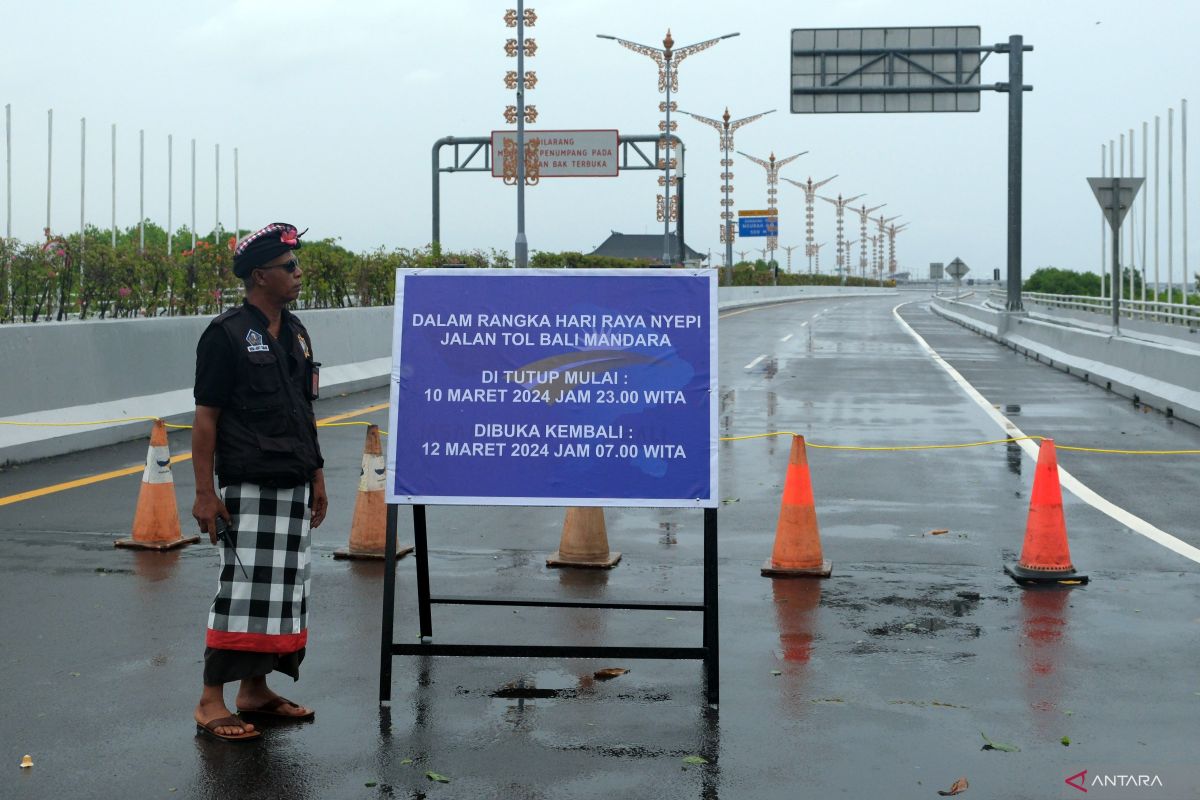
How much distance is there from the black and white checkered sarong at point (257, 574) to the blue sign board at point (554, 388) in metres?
0.62

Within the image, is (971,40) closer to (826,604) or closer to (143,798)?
(826,604)

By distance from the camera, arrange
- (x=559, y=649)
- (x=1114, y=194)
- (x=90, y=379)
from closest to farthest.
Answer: (x=559, y=649)
(x=90, y=379)
(x=1114, y=194)

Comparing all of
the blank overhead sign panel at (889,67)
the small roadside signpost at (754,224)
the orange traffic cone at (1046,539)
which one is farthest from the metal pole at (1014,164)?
the small roadside signpost at (754,224)

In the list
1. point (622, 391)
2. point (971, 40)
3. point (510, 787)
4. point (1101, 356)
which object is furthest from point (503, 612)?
point (971, 40)

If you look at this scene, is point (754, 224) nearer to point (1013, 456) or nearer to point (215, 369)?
point (1013, 456)

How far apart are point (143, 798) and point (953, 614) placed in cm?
423

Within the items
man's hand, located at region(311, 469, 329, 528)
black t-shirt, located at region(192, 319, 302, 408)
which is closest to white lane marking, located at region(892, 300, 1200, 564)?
man's hand, located at region(311, 469, 329, 528)

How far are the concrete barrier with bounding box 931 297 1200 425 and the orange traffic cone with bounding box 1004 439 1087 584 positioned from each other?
9.90 m

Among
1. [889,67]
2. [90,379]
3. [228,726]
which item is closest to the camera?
[228,726]

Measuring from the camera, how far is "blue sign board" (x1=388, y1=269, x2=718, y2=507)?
244 inches

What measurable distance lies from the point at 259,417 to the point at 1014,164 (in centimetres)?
3794

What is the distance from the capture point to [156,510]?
9.25 meters

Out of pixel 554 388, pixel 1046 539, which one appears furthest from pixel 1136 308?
pixel 554 388

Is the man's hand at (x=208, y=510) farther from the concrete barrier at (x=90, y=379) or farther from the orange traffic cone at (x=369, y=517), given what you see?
the concrete barrier at (x=90, y=379)
